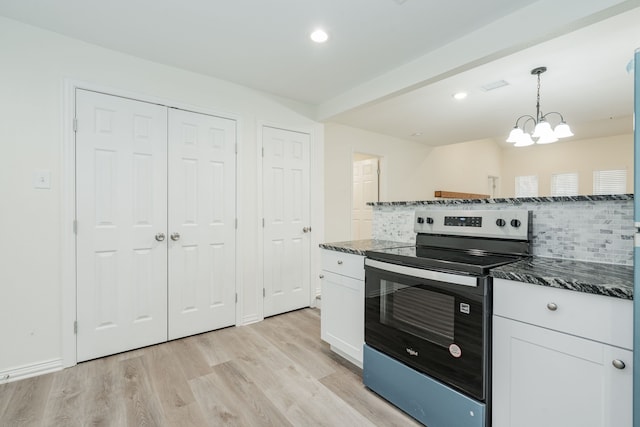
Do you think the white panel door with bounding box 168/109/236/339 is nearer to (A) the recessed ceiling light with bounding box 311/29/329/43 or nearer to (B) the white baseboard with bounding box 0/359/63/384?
(B) the white baseboard with bounding box 0/359/63/384

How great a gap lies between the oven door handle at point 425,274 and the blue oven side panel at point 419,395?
515 millimetres

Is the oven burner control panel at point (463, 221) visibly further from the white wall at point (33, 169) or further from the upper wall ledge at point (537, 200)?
the white wall at point (33, 169)

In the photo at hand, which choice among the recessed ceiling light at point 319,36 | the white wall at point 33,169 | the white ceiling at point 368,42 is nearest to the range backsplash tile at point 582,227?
the white ceiling at point 368,42

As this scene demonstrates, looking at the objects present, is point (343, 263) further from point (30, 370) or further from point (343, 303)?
point (30, 370)

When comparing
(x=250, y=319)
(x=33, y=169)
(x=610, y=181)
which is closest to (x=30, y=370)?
(x=33, y=169)

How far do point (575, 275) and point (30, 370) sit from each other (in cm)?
320

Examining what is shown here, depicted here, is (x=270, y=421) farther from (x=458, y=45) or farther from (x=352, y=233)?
(x=352, y=233)

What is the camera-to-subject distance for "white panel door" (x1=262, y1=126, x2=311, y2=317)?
3.19m

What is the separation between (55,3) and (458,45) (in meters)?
2.66

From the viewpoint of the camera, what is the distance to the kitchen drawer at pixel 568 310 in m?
1.04

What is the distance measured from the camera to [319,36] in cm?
220

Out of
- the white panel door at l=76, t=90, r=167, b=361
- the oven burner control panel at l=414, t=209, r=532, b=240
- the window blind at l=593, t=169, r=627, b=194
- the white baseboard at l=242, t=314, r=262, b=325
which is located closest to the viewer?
the oven burner control panel at l=414, t=209, r=532, b=240

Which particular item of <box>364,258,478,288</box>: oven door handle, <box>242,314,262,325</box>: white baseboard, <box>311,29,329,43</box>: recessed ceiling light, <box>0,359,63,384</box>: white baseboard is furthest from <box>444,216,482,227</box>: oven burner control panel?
<box>0,359,63,384</box>: white baseboard

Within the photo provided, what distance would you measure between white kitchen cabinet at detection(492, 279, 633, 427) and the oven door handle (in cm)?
12
